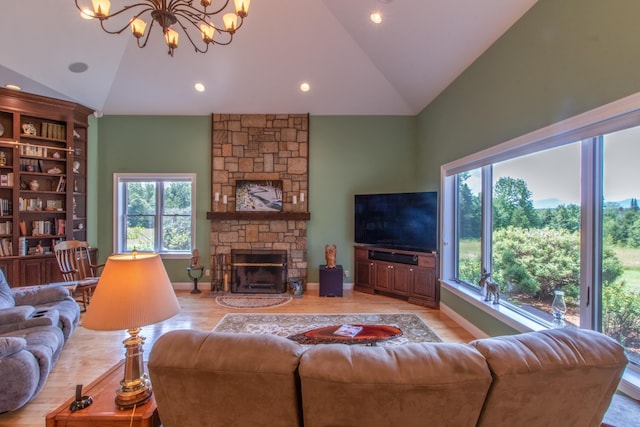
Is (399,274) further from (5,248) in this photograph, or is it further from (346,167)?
(5,248)

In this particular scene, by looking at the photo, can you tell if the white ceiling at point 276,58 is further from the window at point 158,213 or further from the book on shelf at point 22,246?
the book on shelf at point 22,246

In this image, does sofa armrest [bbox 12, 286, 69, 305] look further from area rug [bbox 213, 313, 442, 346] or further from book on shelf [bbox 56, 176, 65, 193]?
book on shelf [bbox 56, 176, 65, 193]

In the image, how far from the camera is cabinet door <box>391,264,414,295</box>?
505 centimetres

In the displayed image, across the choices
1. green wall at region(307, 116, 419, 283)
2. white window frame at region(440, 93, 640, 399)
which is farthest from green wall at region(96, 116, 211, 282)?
white window frame at region(440, 93, 640, 399)

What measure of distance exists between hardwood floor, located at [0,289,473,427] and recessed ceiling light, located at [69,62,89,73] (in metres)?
3.83

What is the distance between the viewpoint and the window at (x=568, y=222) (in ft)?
6.74

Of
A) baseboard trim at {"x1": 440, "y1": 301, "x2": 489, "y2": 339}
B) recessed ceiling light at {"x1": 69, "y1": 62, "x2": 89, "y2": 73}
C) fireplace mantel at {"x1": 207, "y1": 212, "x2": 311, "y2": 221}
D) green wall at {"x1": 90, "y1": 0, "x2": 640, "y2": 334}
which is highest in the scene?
recessed ceiling light at {"x1": 69, "y1": 62, "x2": 89, "y2": 73}

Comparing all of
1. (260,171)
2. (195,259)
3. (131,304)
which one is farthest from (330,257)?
(131,304)

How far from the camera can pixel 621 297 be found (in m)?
2.11

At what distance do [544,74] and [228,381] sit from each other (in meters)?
3.25

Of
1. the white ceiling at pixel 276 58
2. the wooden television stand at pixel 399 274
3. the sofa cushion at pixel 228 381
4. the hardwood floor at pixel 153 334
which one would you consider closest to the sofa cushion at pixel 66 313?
the hardwood floor at pixel 153 334

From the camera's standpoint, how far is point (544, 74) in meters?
2.60

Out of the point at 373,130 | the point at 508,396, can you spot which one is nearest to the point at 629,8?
the point at 508,396

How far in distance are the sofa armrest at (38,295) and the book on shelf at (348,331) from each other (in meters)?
3.19
